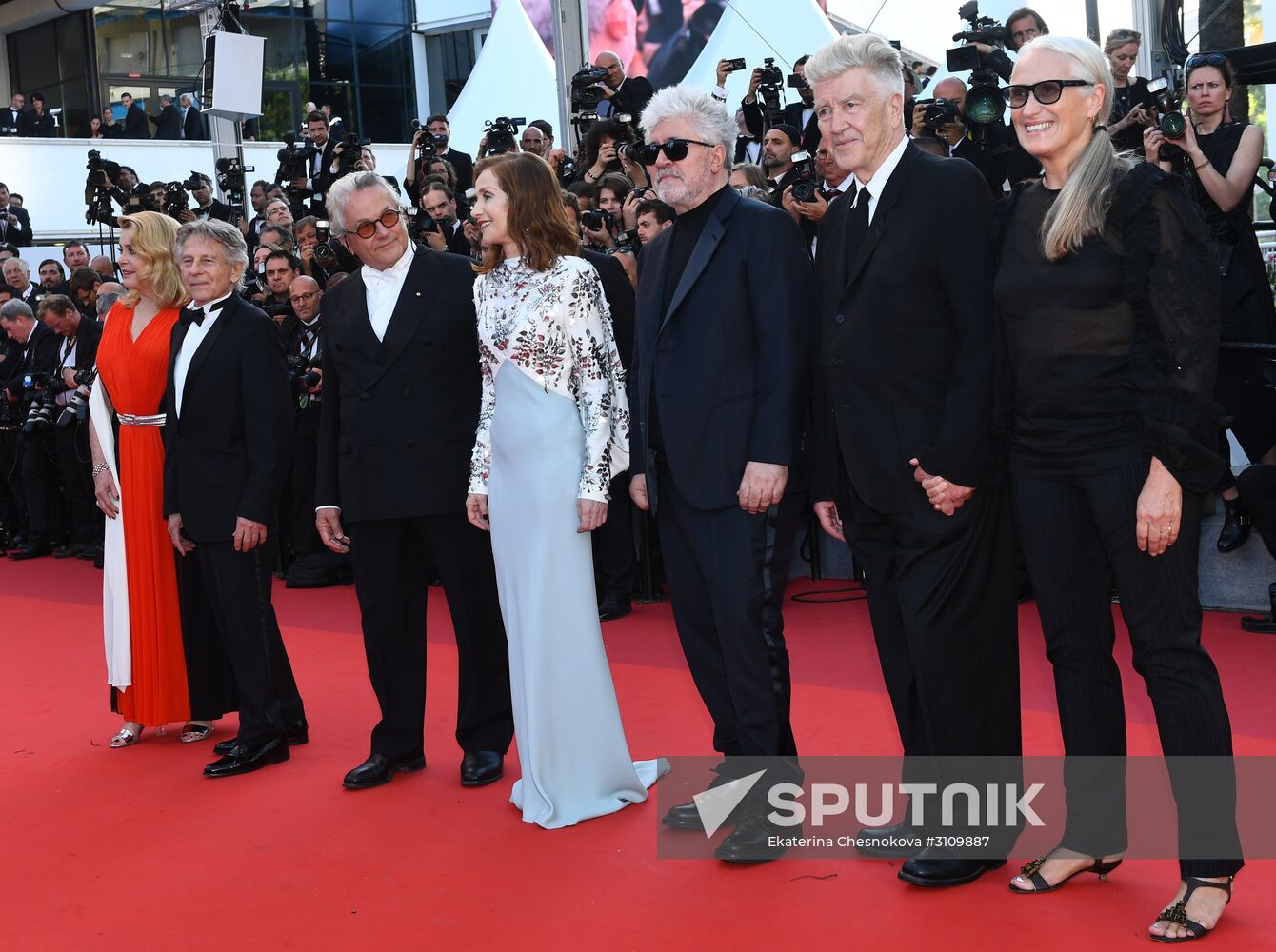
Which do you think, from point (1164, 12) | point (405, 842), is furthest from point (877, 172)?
point (1164, 12)

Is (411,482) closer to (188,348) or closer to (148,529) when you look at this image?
(188,348)

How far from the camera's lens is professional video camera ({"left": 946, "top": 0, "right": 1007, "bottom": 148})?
4.23 metres

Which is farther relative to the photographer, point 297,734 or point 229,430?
point 297,734

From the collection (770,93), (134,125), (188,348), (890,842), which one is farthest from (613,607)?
(134,125)

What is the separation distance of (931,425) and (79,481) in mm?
7305

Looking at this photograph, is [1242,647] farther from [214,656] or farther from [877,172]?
[214,656]

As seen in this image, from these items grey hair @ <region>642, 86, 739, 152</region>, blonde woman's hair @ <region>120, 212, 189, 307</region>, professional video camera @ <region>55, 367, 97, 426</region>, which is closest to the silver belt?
blonde woman's hair @ <region>120, 212, 189, 307</region>

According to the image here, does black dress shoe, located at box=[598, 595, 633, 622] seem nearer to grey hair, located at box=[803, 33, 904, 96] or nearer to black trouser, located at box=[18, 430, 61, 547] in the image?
grey hair, located at box=[803, 33, 904, 96]

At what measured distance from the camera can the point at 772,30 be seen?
Result: 32.0 ft

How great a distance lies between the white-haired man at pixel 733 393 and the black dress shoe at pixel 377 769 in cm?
106

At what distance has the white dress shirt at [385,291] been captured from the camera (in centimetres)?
359

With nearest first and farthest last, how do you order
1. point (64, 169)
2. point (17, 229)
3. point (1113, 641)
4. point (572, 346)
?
point (1113, 641), point (572, 346), point (17, 229), point (64, 169)

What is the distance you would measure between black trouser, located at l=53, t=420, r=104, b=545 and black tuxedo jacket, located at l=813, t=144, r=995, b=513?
22.8 feet

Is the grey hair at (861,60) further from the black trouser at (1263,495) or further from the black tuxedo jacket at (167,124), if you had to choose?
the black tuxedo jacket at (167,124)
